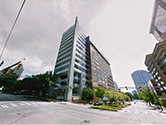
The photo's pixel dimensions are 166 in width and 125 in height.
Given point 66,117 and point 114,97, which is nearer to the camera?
point 66,117

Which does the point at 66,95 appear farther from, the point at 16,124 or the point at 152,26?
the point at 152,26

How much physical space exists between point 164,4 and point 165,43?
64.5 feet

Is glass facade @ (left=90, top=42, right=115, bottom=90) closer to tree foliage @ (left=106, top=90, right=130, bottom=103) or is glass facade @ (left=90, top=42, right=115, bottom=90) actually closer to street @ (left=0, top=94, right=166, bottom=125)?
tree foliage @ (left=106, top=90, right=130, bottom=103)

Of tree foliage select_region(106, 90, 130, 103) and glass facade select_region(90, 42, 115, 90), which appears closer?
tree foliage select_region(106, 90, 130, 103)

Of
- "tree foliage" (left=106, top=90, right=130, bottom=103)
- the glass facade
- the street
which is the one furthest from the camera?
the glass facade

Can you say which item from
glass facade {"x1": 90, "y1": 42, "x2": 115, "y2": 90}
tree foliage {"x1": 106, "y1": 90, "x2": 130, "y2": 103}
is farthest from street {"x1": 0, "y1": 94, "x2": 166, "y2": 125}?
glass facade {"x1": 90, "y1": 42, "x2": 115, "y2": 90}

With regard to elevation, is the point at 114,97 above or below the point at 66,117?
above

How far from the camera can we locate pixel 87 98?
39.0 metres

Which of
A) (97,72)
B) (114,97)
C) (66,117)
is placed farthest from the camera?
(97,72)

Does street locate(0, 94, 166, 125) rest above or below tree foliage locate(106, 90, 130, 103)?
below

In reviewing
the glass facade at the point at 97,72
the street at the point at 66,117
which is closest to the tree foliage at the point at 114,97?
the street at the point at 66,117

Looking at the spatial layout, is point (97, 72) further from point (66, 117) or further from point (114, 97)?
point (66, 117)

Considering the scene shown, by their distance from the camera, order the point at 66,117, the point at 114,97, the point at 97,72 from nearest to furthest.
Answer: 1. the point at 66,117
2. the point at 114,97
3. the point at 97,72

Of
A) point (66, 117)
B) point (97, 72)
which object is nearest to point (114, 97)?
point (66, 117)
